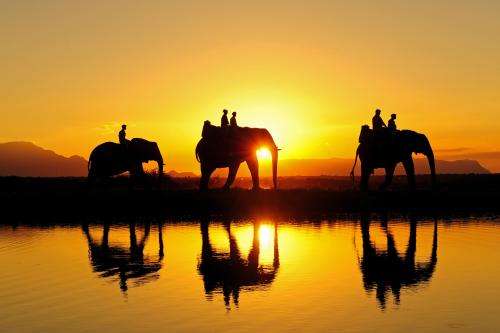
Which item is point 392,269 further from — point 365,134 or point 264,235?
point 365,134

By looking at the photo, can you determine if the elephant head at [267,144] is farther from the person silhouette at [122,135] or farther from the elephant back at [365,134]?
the person silhouette at [122,135]

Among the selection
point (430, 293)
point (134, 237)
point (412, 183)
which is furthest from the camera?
point (412, 183)

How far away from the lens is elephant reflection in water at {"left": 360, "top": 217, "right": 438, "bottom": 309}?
1507cm

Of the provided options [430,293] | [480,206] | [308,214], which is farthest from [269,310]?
[480,206]

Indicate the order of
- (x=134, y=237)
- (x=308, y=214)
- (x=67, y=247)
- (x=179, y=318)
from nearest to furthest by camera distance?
1. (x=179, y=318)
2. (x=67, y=247)
3. (x=134, y=237)
4. (x=308, y=214)

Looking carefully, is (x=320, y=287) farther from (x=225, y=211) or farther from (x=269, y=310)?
(x=225, y=211)

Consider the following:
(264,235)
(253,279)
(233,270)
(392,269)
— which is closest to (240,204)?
(264,235)

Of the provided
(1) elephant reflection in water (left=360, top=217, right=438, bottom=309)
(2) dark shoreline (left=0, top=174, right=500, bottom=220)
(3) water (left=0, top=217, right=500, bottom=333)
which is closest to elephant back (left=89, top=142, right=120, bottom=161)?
(2) dark shoreline (left=0, top=174, right=500, bottom=220)

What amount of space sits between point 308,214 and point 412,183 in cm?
1020

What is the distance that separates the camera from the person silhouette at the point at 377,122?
38281 mm

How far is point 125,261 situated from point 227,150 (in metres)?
21.0

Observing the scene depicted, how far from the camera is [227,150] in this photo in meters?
39.7

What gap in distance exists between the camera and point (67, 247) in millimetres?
21656

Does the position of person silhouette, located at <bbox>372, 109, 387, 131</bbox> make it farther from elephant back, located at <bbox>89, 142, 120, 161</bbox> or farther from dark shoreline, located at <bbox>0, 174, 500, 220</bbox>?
elephant back, located at <bbox>89, 142, 120, 161</bbox>
